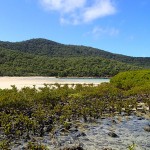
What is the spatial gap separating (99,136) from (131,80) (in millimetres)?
27807

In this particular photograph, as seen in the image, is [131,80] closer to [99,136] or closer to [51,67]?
[99,136]

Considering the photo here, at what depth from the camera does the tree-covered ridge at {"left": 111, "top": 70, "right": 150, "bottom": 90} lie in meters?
43.2

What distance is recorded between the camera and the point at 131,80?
44500 mm

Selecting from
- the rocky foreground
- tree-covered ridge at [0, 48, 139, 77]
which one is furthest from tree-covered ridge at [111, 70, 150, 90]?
tree-covered ridge at [0, 48, 139, 77]

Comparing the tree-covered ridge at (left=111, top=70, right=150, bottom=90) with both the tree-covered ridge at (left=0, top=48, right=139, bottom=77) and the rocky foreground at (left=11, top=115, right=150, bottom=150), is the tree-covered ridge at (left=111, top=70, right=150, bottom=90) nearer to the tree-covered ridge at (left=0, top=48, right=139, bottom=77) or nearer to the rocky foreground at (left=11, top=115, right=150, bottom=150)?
the rocky foreground at (left=11, top=115, right=150, bottom=150)

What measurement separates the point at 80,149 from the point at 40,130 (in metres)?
3.75

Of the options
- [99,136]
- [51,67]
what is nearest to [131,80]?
[99,136]

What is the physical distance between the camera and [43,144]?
1529cm

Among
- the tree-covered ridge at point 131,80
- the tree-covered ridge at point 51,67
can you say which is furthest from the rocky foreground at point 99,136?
the tree-covered ridge at point 51,67

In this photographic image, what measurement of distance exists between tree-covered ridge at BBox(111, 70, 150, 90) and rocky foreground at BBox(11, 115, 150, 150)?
21.7m

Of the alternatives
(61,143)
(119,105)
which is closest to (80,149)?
(61,143)

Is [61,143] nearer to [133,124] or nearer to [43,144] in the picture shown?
[43,144]

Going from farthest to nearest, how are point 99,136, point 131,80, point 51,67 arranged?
point 51,67 → point 131,80 → point 99,136

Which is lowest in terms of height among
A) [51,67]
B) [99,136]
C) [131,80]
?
[99,136]
